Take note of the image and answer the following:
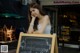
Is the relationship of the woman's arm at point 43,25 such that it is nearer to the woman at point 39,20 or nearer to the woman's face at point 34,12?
the woman at point 39,20

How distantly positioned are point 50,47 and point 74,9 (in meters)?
10.0

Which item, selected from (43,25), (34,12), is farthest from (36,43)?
(34,12)

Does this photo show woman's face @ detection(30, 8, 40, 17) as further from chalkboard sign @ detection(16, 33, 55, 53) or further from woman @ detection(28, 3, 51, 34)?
chalkboard sign @ detection(16, 33, 55, 53)

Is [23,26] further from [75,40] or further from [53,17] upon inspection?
[75,40]

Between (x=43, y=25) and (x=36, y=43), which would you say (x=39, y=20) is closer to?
(x=43, y=25)

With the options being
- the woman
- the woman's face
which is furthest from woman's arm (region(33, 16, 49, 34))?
the woman's face

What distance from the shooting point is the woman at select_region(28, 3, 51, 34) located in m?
2.80

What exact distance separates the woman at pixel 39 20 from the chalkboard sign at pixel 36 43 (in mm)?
92

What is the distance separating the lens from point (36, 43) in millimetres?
2762

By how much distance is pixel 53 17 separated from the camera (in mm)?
12547

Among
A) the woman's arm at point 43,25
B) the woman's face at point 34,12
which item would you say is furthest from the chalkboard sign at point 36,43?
the woman's face at point 34,12

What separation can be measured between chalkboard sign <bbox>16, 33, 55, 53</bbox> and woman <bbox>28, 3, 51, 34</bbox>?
3.6 inches

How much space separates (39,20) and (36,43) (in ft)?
1.00

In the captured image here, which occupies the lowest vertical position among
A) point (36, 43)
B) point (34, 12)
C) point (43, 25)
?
point (36, 43)
